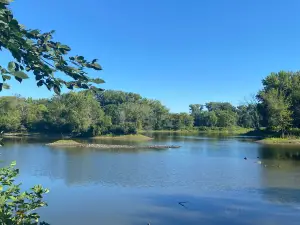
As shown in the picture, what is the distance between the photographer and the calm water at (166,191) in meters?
13.1

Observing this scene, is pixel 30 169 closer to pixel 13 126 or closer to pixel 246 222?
pixel 246 222

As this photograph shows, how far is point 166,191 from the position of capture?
1800cm

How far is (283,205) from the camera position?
48.6ft

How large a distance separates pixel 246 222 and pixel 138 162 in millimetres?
18268

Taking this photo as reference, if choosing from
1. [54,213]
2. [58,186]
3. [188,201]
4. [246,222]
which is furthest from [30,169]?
[246,222]

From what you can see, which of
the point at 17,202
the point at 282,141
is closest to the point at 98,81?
the point at 17,202

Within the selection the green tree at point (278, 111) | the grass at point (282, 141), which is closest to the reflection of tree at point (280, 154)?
the grass at point (282, 141)

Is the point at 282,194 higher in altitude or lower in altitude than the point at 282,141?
lower

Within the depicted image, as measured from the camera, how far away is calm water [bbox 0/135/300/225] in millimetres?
13141

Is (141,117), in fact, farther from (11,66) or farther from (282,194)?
(11,66)

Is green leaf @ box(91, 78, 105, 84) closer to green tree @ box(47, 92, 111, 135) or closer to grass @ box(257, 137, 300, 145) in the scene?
grass @ box(257, 137, 300, 145)

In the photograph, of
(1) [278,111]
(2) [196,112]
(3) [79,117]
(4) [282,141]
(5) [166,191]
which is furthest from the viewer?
(2) [196,112]

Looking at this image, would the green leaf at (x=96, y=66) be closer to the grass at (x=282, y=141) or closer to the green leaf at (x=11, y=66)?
the green leaf at (x=11, y=66)

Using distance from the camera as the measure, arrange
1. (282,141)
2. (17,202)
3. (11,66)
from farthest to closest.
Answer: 1. (282,141)
2. (17,202)
3. (11,66)
